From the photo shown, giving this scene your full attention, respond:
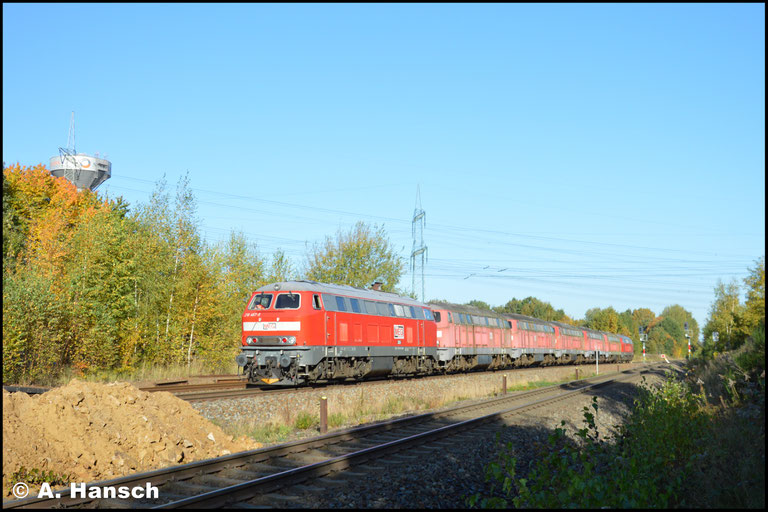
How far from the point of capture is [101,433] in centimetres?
1102

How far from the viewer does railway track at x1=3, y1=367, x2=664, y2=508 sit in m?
8.33

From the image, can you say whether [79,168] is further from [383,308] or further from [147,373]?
[383,308]

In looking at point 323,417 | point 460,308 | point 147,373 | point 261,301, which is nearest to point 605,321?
point 460,308

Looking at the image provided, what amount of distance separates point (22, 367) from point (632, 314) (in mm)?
154101

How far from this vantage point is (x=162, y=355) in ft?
106

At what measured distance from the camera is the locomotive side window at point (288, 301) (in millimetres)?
21438

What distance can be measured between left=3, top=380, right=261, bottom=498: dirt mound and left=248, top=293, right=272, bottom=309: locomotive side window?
890 centimetres

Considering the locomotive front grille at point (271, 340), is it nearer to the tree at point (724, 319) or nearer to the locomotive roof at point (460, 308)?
the locomotive roof at point (460, 308)

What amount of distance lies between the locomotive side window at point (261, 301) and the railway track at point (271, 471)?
27.6 ft

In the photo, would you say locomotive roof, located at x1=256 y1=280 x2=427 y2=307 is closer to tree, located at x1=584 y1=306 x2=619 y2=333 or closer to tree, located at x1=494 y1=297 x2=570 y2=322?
tree, located at x1=584 y1=306 x2=619 y2=333

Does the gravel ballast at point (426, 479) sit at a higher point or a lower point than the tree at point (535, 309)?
higher

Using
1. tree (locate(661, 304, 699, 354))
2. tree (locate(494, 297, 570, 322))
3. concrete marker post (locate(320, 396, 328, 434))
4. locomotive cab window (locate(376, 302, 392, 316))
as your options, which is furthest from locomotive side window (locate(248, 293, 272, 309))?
tree (locate(661, 304, 699, 354))

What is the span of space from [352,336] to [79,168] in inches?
2052

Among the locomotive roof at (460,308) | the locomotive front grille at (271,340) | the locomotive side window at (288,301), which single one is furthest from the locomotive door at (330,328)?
the locomotive roof at (460,308)
